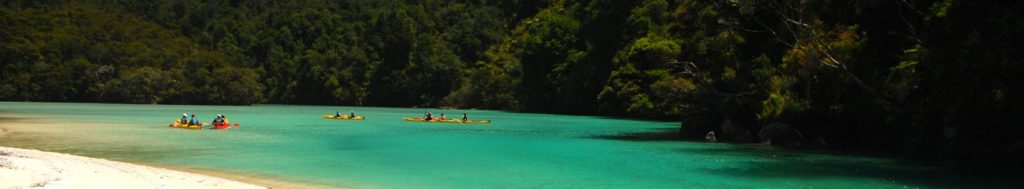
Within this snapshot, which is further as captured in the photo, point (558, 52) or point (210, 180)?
point (558, 52)

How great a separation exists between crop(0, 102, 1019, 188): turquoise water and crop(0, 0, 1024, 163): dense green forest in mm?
2467

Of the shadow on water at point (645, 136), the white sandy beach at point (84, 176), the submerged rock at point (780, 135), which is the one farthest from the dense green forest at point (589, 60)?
the white sandy beach at point (84, 176)

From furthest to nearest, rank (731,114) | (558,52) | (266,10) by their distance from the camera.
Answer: (266,10), (558,52), (731,114)

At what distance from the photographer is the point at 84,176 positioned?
53.8ft

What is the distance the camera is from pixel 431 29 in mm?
123688

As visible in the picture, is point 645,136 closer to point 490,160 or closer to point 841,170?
point 490,160

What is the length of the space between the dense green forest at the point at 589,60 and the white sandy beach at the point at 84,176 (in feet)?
50.5

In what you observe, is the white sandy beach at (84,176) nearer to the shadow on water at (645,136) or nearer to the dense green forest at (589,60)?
the dense green forest at (589,60)

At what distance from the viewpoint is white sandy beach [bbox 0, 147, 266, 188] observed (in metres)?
15.0

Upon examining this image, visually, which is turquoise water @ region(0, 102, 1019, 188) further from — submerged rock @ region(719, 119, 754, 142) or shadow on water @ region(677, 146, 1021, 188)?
submerged rock @ region(719, 119, 754, 142)

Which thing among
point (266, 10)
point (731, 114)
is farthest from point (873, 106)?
point (266, 10)

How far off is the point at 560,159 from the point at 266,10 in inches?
4957

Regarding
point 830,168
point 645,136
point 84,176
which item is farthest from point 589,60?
point 84,176

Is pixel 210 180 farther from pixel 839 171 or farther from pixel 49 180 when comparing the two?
pixel 839 171
